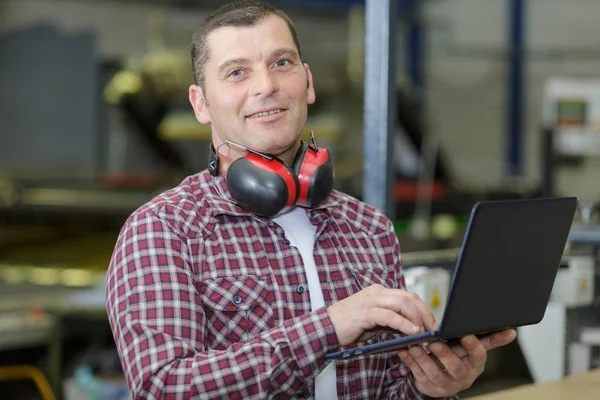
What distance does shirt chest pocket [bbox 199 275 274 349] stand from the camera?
1.35m

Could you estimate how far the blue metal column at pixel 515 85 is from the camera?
10961mm

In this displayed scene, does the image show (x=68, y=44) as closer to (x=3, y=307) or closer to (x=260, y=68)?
(x=3, y=307)

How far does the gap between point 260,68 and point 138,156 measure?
8946 mm

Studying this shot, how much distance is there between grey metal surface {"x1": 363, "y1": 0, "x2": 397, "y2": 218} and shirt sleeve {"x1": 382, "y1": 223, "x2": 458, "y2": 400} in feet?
1.82

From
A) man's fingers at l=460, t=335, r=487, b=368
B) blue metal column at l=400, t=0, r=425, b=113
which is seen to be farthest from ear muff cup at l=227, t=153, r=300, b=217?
blue metal column at l=400, t=0, r=425, b=113

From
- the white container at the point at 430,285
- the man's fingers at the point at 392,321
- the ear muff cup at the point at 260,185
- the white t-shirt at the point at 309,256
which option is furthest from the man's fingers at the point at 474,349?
the white container at the point at 430,285

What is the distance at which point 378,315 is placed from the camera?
1.20 metres

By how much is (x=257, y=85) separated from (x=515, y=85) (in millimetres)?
10056

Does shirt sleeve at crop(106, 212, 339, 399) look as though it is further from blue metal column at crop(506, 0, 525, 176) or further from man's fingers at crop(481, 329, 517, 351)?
blue metal column at crop(506, 0, 525, 176)

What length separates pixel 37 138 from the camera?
9664mm

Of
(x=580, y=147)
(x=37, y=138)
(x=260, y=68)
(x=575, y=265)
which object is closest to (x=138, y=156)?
(x=37, y=138)

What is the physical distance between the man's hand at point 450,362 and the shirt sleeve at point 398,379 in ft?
0.12

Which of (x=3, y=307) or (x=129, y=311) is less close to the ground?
(x=129, y=311)

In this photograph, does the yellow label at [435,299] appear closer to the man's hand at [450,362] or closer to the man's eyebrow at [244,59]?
Answer: the man's hand at [450,362]
